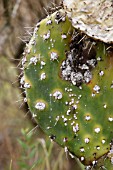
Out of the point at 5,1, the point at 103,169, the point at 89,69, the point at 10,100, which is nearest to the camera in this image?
the point at 89,69

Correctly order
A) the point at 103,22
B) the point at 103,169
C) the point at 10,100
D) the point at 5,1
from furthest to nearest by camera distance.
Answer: the point at 10,100
the point at 5,1
the point at 103,169
the point at 103,22

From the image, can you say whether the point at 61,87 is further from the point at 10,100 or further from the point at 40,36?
the point at 10,100

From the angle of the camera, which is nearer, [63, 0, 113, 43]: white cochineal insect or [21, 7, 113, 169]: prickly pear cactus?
[63, 0, 113, 43]: white cochineal insect

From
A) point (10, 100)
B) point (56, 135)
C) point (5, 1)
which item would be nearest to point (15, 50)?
point (5, 1)

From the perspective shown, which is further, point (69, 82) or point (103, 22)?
point (69, 82)

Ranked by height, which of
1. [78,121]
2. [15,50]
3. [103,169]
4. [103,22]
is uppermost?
[15,50]
